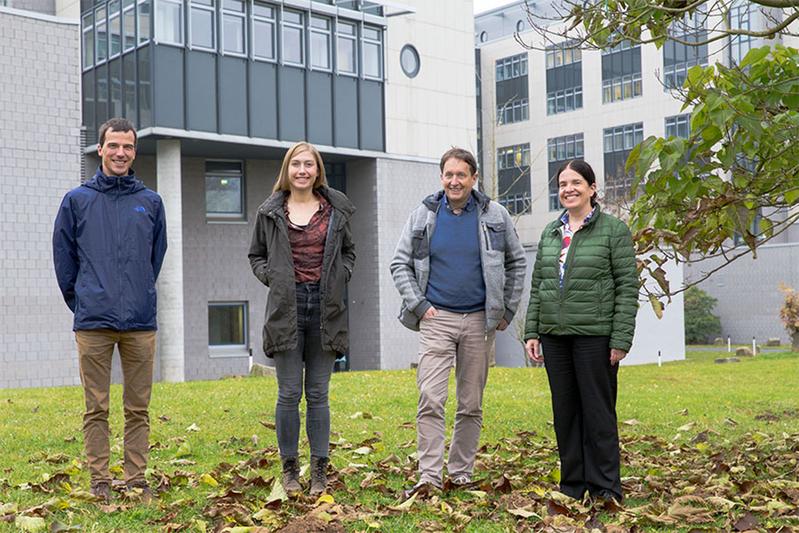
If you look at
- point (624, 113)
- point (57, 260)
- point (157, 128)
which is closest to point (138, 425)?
point (57, 260)

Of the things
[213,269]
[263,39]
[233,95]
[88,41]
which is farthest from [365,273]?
[88,41]

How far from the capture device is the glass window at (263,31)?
29.7 meters

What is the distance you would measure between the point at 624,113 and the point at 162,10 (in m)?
36.1

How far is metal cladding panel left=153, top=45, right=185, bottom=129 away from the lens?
27.7 m

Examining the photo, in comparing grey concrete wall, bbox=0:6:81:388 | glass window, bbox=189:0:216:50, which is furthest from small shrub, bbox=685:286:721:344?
grey concrete wall, bbox=0:6:81:388

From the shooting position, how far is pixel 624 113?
195 feet

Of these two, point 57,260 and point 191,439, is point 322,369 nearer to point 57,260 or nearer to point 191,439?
point 57,260

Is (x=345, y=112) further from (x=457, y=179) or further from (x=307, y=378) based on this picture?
(x=307, y=378)

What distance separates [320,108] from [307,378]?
24.3 meters

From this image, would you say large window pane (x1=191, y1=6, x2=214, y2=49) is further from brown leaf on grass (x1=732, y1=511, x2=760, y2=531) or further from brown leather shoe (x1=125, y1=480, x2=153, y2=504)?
brown leaf on grass (x1=732, y1=511, x2=760, y2=531)

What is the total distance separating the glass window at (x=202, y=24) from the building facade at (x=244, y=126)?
0.04 m

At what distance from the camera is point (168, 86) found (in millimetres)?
27891

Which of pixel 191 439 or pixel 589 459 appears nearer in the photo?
pixel 589 459

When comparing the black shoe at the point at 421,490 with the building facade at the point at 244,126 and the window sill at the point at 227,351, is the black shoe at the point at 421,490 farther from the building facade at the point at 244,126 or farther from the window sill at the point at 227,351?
the window sill at the point at 227,351
